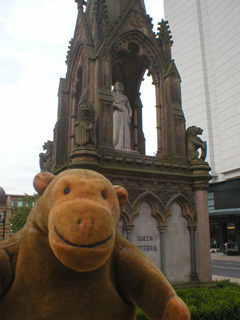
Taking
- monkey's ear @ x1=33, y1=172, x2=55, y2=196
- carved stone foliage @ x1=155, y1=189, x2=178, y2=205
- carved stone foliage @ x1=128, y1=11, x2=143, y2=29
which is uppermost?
carved stone foliage @ x1=128, y1=11, x2=143, y2=29

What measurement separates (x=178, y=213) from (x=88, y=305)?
561cm

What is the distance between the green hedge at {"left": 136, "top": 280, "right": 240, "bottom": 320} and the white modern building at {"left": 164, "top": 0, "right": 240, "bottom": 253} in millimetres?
28776

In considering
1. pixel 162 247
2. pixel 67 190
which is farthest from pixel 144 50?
pixel 67 190

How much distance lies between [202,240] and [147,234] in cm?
152

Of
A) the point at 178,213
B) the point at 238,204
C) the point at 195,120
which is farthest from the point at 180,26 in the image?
the point at 178,213

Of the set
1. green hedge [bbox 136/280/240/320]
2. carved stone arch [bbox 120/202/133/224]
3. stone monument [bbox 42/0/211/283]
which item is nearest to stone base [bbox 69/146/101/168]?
stone monument [bbox 42/0/211/283]

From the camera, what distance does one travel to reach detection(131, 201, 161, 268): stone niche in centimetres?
684

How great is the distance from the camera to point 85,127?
630 centimetres

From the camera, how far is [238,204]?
33312 millimetres

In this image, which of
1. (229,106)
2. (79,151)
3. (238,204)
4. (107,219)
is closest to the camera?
(107,219)

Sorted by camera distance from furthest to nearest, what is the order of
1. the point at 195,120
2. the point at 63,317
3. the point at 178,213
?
1. the point at 195,120
2. the point at 178,213
3. the point at 63,317

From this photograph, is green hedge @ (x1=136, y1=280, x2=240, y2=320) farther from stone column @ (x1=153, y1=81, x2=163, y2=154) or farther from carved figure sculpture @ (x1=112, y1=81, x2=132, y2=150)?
carved figure sculpture @ (x1=112, y1=81, x2=132, y2=150)

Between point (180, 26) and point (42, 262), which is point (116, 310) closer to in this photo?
point (42, 262)

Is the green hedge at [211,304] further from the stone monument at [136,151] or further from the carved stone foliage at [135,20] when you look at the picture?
the carved stone foliage at [135,20]
